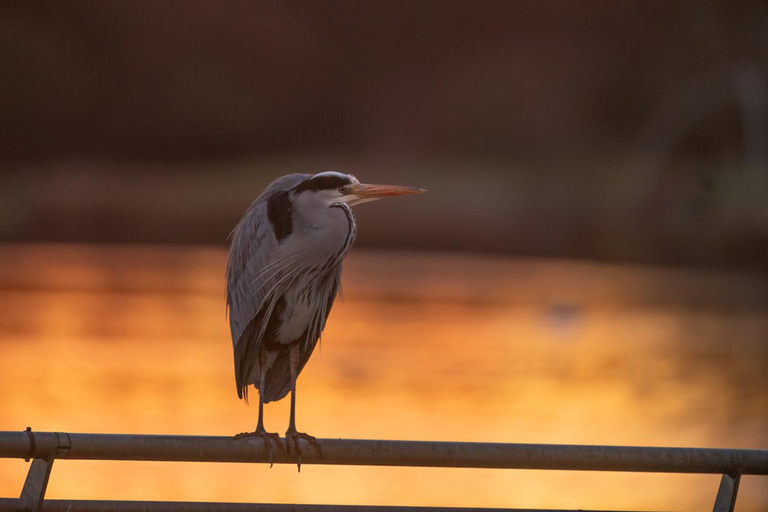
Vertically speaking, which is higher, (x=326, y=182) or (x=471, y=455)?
(x=326, y=182)

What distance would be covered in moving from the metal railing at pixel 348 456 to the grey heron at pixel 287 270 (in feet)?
3.12

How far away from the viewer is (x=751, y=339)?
9.31 metres

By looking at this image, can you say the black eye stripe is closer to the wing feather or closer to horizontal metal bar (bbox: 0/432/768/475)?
the wing feather

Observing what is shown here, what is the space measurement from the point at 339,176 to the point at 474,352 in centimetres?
574

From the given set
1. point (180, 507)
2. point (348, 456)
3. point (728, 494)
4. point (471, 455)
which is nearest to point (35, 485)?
point (180, 507)

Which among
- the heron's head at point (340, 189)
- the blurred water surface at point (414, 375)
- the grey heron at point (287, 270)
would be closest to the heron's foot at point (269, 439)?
the grey heron at point (287, 270)

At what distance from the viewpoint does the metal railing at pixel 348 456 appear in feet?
3.84

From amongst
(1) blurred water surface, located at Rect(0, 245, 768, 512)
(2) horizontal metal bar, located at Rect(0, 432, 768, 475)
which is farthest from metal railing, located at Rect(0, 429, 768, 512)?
(1) blurred water surface, located at Rect(0, 245, 768, 512)

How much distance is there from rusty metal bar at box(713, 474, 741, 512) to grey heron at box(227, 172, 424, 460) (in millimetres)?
1074

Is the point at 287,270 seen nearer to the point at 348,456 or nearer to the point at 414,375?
the point at 348,456

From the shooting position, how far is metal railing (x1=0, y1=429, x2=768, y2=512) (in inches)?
46.0

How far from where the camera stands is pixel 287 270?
7.43 ft

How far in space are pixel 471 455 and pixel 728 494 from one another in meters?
0.33

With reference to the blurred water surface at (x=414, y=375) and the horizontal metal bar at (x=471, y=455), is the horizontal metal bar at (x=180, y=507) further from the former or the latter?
the blurred water surface at (x=414, y=375)
